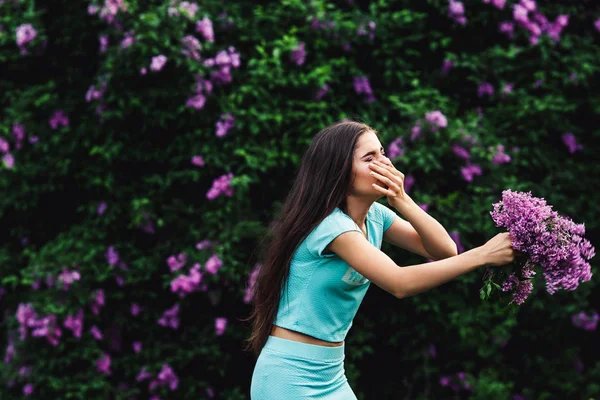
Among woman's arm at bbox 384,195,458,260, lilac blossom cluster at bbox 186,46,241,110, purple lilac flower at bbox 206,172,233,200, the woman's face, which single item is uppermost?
the woman's face

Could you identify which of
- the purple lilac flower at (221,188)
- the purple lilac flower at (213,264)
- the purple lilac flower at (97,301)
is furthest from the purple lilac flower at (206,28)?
the purple lilac flower at (97,301)

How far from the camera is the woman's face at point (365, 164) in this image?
2430mm

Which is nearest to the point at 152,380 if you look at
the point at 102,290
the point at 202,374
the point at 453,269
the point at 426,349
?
the point at 202,374

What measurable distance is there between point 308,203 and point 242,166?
2280 mm

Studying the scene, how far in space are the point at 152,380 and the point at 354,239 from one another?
3.02 meters

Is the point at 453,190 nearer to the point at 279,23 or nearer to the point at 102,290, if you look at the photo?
the point at 279,23

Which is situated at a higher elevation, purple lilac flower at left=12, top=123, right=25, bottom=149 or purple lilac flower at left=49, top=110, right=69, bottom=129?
purple lilac flower at left=49, top=110, right=69, bottom=129

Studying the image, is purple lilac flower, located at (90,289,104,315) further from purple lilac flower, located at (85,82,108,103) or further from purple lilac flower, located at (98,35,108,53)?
purple lilac flower, located at (98,35,108,53)

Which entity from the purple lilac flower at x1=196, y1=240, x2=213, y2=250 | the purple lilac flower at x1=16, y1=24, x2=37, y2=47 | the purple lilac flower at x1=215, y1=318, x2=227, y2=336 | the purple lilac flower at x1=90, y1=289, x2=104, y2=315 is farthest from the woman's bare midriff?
the purple lilac flower at x1=16, y1=24, x2=37, y2=47

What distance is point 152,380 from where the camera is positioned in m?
4.89

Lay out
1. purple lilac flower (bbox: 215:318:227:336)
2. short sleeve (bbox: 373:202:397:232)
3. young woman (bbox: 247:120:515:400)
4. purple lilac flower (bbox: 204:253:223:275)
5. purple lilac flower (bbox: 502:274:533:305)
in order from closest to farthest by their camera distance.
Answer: purple lilac flower (bbox: 502:274:533:305) < young woman (bbox: 247:120:515:400) < short sleeve (bbox: 373:202:397:232) < purple lilac flower (bbox: 204:253:223:275) < purple lilac flower (bbox: 215:318:227:336)

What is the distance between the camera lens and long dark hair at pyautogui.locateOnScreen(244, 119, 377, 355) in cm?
246

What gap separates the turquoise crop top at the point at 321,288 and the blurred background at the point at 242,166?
2.10m

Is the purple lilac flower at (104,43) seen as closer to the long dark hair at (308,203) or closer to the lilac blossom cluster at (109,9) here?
the lilac blossom cluster at (109,9)
